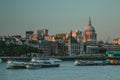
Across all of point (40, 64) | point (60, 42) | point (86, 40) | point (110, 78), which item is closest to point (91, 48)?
point (60, 42)

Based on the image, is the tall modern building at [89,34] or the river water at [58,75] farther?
the tall modern building at [89,34]

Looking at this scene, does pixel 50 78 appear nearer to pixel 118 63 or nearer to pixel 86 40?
pixel 118 63

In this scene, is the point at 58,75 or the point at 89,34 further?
the point at 89,34

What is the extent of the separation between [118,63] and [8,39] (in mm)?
48515

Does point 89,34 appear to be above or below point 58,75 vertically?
above

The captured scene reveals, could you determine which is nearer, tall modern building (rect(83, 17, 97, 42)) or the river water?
the river water

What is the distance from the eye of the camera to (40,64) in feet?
235

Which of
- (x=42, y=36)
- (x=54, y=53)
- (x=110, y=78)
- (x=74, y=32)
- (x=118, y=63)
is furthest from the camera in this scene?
(x=74, y=32)

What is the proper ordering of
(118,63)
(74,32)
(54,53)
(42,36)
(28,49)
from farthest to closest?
(74,32)
(42,36)
(54,53)
(28,49)
(118,63)

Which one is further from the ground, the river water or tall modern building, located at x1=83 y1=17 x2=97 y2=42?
tall modern building, located at x1=83 y1=17 x2=97 y2=42

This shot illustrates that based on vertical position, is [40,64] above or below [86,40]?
below

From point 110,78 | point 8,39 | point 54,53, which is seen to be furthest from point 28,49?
point 110,78

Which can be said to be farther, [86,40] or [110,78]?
[86,40]

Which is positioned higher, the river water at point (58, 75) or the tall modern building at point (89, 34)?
the tall modern building at point (89, 34)
